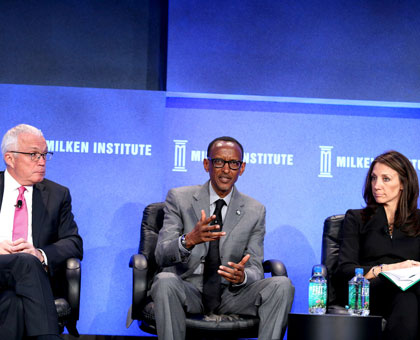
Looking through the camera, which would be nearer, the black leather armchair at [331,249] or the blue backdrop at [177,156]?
the black leather armchair at [331,249]

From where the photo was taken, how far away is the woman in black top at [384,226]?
3990 mm

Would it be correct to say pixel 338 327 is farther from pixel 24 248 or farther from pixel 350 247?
pixel 24 248

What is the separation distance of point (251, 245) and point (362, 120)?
73.9 inches

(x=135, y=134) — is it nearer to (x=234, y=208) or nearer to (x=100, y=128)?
(x=100, y=128)

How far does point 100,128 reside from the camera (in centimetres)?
512

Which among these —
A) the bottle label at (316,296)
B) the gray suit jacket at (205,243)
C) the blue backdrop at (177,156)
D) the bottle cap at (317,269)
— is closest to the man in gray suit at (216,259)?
the gray suit jacket at (205,243)

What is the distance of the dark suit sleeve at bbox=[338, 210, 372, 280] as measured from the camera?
394cm

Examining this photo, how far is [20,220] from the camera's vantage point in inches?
157

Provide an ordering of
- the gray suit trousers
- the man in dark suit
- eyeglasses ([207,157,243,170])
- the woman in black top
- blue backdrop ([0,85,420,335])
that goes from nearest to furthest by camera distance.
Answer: the gray suit trousers, the man in dark suit, the woman in black top, eyeglasses ([207,157,243,170]), blue backdrop ([0,85,420,335])

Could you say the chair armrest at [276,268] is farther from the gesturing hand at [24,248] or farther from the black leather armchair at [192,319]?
the gesturing hand at [24,248]

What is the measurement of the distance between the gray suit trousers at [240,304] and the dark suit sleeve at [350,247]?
1.74 ft

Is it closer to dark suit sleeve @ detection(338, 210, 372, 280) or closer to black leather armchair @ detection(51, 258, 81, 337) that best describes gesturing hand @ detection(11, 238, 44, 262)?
black leather armchair @ detection(51, 258, 81, 337)

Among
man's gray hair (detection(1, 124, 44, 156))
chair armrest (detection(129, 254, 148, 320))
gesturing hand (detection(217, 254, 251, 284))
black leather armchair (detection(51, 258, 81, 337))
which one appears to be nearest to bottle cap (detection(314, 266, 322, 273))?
gesturing hand (detection(217, 254, 251, 284))

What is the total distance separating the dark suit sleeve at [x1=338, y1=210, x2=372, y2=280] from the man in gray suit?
1.73 feet
